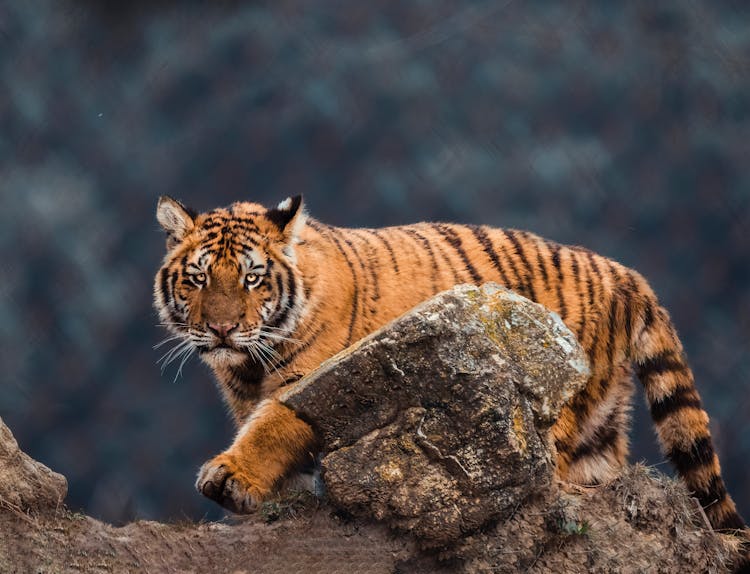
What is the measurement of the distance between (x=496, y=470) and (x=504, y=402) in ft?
0.74

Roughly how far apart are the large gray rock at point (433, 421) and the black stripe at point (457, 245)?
1.20 metres

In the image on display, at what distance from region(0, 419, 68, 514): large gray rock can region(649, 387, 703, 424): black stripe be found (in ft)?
8.13

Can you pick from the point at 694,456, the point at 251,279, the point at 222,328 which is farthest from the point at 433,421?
the point at 694,456

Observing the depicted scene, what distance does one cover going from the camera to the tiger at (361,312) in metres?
4.50

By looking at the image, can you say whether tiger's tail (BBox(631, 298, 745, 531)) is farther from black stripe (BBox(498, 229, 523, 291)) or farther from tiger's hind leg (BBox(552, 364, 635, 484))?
black stripe (BBox(498, 229, 523, 291))

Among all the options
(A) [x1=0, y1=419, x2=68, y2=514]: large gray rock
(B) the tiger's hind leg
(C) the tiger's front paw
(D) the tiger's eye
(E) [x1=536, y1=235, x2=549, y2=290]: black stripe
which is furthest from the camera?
(E) [x1=536, y1=235, x2=549, y2=290]: black stripe

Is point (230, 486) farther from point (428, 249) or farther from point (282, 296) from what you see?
point (428, 249)

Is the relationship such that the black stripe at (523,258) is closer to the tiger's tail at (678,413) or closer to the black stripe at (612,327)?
the black stripe at (612,327)

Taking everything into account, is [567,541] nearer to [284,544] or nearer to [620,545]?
[620,545]

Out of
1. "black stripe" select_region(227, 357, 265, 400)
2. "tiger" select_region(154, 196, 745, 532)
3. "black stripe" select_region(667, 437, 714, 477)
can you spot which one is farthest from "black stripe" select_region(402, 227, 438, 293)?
"black stripe" select_region(667, 437, 714, 477)

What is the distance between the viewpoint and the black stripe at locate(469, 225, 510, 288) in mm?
5032

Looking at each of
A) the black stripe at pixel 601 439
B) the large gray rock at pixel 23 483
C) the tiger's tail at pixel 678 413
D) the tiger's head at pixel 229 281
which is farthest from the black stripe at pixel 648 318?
the large gray rock at pixel 23 483

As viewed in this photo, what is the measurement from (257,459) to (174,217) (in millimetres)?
1206

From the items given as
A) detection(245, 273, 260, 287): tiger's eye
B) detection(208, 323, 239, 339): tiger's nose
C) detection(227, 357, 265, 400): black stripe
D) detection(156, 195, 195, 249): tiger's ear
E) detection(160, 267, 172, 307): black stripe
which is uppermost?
detection(156, 195, 195, 249): tiger's ear
